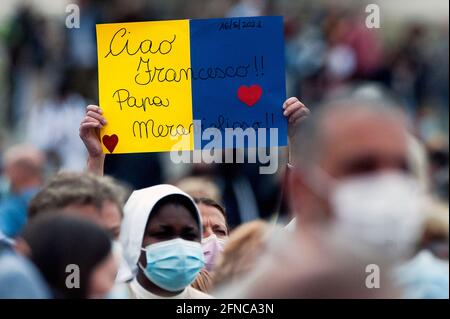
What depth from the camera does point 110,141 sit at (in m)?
5.45

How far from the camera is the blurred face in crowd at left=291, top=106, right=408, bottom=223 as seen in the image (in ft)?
11.6

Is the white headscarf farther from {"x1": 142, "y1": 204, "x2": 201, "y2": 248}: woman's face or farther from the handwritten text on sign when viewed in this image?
the handwritten text on sign

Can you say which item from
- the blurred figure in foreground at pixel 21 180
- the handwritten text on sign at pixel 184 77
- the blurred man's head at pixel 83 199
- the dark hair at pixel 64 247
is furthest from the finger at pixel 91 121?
the blurred figure in foreground at pixel 21 180

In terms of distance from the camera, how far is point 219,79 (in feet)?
18.3

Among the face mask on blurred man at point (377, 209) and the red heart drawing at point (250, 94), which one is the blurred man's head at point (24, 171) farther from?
the face mask on blurred man at point (377, 209)

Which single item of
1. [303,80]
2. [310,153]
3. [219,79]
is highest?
[303,80]

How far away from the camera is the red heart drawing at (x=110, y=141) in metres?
5.43

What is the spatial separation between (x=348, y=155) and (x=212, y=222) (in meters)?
2.35

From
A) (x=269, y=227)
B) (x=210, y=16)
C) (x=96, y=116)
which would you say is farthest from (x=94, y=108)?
(x=210, y=16)

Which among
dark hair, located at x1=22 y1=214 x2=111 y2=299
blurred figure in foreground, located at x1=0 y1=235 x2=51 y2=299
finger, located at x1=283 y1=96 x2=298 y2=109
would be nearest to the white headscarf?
finger, located at x1=283 y1=96 x2=298 y2=109

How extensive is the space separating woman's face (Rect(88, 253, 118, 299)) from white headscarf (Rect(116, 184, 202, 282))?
0.99m
